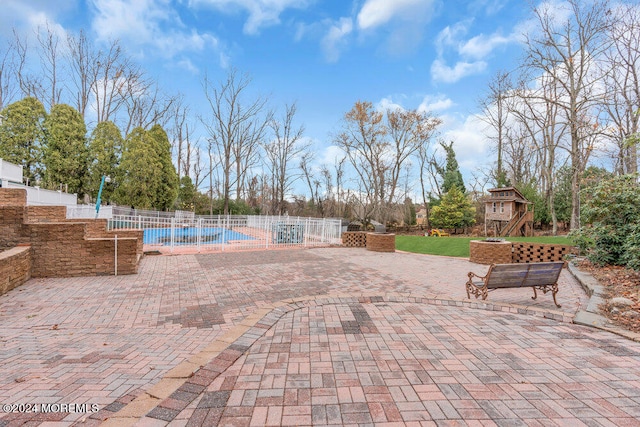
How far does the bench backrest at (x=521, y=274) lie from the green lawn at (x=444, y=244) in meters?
7.17

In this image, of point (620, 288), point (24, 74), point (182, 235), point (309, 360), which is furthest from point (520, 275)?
point (24, 74)

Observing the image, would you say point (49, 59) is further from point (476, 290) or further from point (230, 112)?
point (476, 290)

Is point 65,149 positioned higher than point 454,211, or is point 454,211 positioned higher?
point 65,149

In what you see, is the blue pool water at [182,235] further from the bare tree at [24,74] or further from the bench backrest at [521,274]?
the bare tree at [24,74]

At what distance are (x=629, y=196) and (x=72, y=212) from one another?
1881cm

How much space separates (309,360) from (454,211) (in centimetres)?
2786

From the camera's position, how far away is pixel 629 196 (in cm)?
696

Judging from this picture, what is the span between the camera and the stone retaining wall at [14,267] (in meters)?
5.00

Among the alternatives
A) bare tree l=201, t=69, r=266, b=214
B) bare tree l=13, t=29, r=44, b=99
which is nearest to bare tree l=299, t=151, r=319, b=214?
bare tree l=201, t=69, r=266, b=214

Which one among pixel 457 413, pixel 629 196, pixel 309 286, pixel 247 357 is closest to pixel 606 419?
pixel 457 413

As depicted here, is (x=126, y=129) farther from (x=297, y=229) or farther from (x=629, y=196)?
(x=629, y=196)

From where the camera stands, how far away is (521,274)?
4586 millimetres

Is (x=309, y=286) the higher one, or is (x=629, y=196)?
(x=629, y=196)

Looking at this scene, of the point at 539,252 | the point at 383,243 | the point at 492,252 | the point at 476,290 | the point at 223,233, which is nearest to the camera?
the point at 476,290
